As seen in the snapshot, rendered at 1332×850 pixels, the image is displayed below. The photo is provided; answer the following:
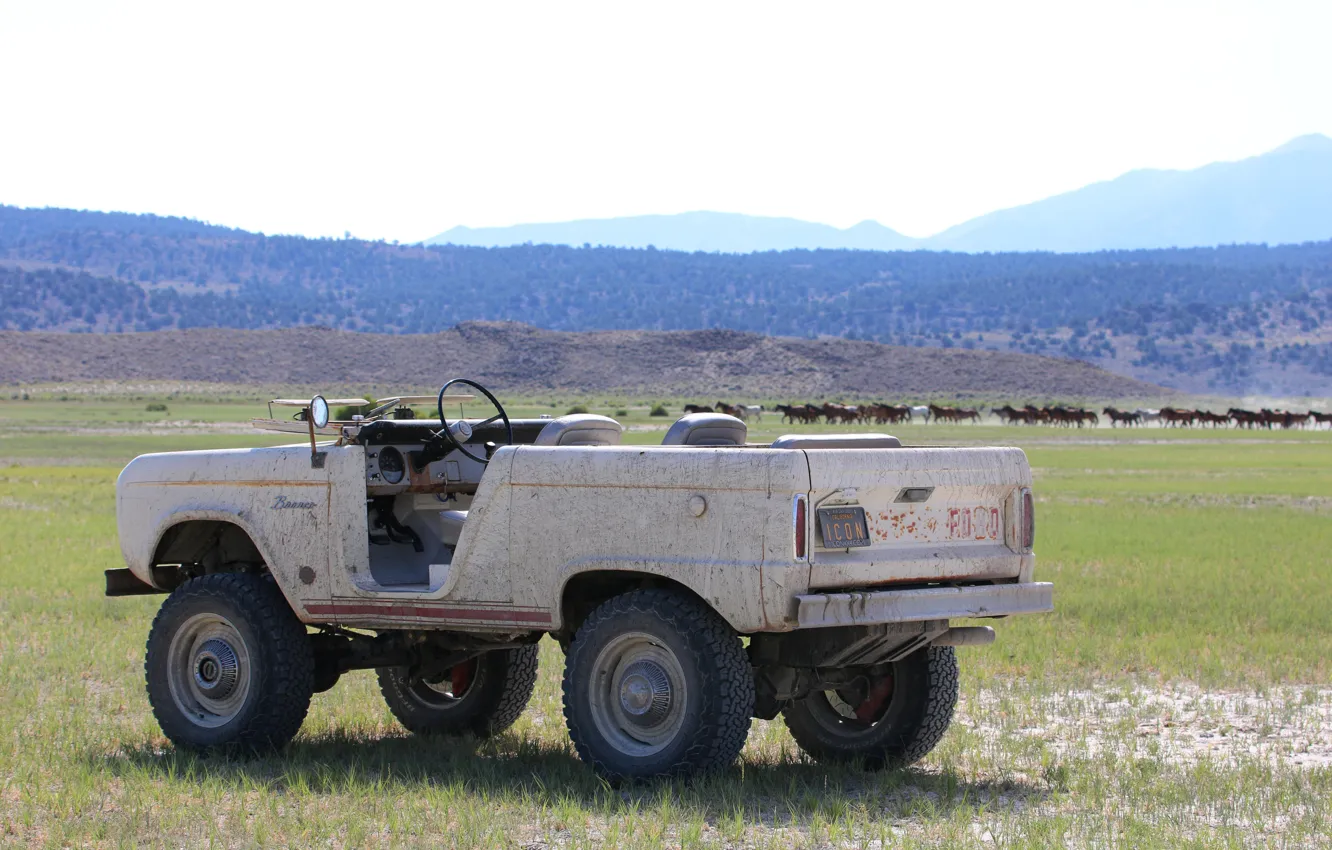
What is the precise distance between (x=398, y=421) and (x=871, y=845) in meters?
3.85

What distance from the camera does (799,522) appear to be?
756 cm

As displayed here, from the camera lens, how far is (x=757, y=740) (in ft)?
32.3

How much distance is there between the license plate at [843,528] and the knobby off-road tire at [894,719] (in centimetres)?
120

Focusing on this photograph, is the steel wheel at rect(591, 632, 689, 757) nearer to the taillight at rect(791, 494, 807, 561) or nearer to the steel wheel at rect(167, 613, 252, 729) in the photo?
the taillight at rect(791, 494, 807, 561)

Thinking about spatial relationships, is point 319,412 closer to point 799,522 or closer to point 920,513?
point 799,522

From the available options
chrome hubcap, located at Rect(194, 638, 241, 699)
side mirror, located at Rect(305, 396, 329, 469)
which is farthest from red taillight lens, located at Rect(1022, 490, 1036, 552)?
chrome hubcap, located at Rect(194, 638, 241, 699)

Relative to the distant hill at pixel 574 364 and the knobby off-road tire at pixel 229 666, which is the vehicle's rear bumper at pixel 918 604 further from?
the distant hill at pixel 574 364

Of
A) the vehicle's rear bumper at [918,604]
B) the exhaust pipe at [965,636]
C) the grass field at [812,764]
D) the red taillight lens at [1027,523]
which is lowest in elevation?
the grass field at [812,764]

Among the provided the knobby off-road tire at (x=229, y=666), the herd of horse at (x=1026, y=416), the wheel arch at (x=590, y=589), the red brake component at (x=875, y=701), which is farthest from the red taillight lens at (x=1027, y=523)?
the herd of horse at (x=1026, y=416)

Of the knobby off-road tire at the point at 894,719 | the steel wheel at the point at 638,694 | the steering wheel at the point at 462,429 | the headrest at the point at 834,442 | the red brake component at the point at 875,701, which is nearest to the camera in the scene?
the steel wheel at the point at 638,694

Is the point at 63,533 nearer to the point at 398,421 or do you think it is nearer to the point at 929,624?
the point at 398,421

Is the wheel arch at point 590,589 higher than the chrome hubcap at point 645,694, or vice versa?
the wheel arch at point 590,589

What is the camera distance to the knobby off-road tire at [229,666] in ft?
30.0

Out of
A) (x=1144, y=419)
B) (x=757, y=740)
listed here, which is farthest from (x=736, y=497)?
(x=1144, y=419)
